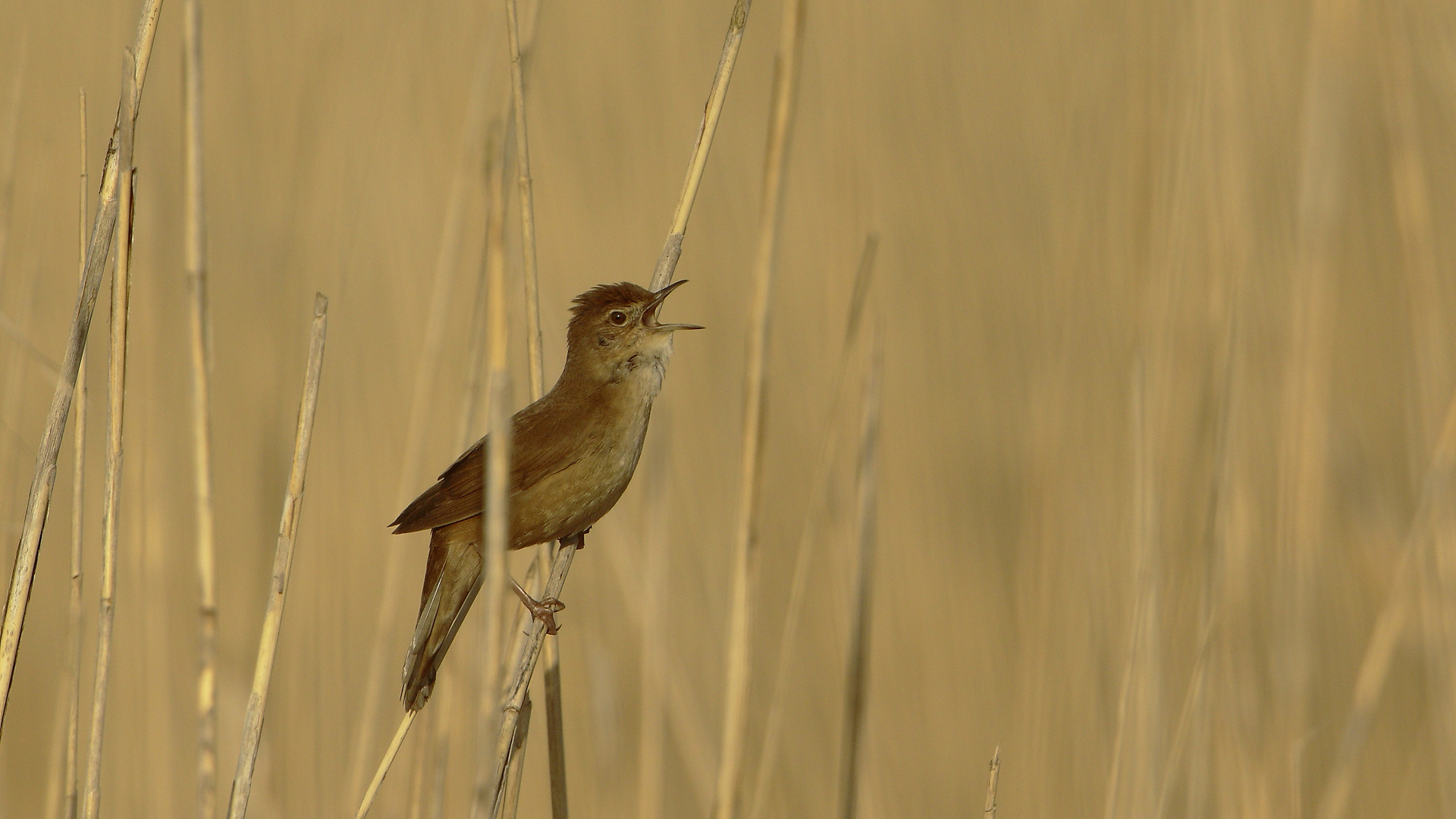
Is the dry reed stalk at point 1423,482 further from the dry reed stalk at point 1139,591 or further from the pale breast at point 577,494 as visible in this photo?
the pale breast at point 577,494

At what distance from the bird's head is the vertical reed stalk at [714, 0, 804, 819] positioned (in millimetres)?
912

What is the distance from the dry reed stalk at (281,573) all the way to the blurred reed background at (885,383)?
1.19ft

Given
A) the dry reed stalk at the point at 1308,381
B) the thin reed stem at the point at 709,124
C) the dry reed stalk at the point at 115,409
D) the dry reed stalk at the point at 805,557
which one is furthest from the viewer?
the dry reed stalk at the point at 1308,381

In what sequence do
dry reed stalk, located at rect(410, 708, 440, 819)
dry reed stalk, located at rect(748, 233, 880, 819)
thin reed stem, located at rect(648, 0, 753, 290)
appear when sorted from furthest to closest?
1. dry reed stalk, located at rect(410, 708, 440, 819)
2. dry reed stalk, located at rect(748, 233, 880, 819)
3. thin reed stem, located at rect(648, 0, 753, 290)

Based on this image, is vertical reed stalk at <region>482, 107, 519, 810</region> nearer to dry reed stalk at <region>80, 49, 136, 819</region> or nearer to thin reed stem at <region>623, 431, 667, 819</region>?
dry reed stalk at <region>80, 49, 136, 819</region>

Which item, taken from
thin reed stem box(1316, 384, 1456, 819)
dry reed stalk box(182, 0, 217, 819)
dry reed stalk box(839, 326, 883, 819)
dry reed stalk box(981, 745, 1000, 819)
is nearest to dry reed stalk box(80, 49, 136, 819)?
dry reed stalk box(182, 0, 217, 819)

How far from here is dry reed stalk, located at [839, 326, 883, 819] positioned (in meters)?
1.74

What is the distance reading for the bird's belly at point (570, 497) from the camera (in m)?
2.15

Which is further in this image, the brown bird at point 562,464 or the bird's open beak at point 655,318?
the bird's open beak at point 655,318

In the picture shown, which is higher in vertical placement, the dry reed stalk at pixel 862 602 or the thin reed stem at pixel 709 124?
the thin reed stem at pixel 709 124

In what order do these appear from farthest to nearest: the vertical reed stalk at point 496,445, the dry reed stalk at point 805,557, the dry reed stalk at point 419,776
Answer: the dry reed stalk at point 419,776, the dry reed stalk at point 805,557, the vertical reed stalk at point 496,445

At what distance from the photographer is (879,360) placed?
1894mm

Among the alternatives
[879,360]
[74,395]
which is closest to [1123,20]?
[879,360]

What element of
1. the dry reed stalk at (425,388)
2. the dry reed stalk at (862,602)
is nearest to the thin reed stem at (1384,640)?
the dry reed stalk at (862,602)
